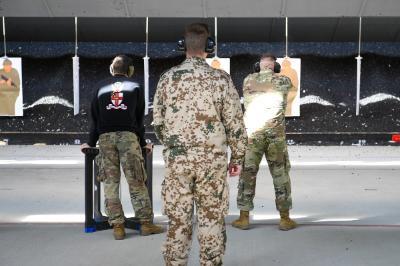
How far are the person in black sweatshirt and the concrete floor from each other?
30 cm

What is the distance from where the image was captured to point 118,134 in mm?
3484

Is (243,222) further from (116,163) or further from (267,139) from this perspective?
(116,163)

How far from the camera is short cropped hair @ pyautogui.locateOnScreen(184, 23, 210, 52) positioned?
2514mm

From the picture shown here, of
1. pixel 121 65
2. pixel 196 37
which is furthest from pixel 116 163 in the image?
pixel 196 37

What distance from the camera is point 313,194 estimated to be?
5.16 metres

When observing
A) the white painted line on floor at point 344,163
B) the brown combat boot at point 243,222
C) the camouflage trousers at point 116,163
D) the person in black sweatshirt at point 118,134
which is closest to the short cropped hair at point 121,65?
the person in black sweatshirt at point 118,134

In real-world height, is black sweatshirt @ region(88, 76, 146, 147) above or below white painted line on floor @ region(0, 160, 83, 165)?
above

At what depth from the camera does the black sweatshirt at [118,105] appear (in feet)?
11.4

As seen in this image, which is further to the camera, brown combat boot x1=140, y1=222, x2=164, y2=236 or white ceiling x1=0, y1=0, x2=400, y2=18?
white ceiling x1=0, y1=0, x2=400, y2=18

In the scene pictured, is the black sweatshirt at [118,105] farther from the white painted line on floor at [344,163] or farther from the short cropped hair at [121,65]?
the white painted line on floor at [344,163]

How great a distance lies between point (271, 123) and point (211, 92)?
1.37m

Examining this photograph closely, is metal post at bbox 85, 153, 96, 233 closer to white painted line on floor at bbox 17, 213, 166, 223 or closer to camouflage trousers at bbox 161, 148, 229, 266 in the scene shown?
white painted line on floor at bbox 17, 213, 166, 223

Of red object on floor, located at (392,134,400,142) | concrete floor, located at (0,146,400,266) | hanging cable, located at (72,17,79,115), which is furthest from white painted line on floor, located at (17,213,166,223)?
red object on floor, located at (392,134,400,142)

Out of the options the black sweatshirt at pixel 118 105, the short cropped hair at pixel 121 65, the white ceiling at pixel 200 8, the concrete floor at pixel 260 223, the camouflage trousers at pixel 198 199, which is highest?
the white ceiling at pixel 200 8
